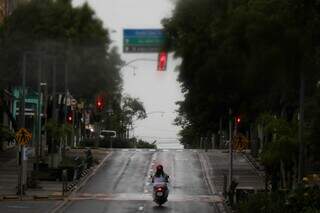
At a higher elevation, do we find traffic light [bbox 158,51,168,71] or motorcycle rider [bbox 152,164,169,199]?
traffic light [bbox 158,51,168,71]

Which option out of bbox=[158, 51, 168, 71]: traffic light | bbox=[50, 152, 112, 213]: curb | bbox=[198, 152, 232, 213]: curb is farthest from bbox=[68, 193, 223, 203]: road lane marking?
bbox=[158, 51, 168, 71]: traffic light

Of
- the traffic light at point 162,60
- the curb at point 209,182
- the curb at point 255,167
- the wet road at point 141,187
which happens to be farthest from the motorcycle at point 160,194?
the traffic light at point 162,60

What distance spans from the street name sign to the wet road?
19.3 metres

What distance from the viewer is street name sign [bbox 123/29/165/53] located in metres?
14.5

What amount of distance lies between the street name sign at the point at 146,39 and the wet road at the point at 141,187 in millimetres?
19271

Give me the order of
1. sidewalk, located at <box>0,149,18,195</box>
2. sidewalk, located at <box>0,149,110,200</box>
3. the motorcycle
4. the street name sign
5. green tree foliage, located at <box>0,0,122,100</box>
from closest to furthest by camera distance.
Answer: the street name sign
green tree foliage, located at <box>0,0,122,100</box>
the motorcycle
sidewalk, located at <box>0,149,110,200</box>
sidewalk, located at <box>0,149,18,195</box>

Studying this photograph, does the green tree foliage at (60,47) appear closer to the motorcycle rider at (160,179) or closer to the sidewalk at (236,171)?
the motorcycle rider at (160,179)

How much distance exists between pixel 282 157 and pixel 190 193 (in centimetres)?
1136

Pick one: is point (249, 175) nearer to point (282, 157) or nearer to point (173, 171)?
point (173, 171)

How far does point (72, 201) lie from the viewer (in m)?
39.4

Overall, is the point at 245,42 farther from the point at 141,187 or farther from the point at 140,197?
the point at 141,187

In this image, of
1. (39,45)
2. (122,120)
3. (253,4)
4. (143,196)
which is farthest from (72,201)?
(122,120)

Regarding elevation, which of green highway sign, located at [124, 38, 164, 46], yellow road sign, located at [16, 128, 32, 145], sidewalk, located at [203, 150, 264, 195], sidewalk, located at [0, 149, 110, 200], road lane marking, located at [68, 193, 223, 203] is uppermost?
green highway sign, located at [124, 38, 164, 46]

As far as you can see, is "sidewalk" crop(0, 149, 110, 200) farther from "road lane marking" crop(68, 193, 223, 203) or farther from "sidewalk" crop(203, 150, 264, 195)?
"sidewalk" crop(203, 150, 264, 195)
